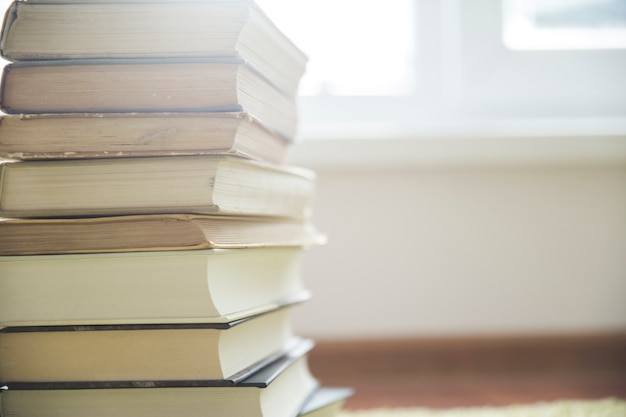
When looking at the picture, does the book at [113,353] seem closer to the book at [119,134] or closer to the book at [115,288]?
the book at [115,288]

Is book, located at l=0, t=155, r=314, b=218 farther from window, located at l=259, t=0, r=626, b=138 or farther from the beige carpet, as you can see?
window, located at l=259, t=0, r=626, b=138

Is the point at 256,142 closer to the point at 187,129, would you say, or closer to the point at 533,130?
the point at 187,129

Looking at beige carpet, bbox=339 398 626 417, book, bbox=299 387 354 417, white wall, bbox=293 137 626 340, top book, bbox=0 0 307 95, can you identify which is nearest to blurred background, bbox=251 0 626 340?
white wall, bbox=293 137 626 340

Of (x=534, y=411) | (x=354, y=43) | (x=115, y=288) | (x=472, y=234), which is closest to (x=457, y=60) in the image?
(x=354, y=43)

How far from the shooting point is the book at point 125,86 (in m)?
0.58

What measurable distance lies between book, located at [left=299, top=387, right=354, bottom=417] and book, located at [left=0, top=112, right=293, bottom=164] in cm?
26

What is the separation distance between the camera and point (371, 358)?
3.71 feet

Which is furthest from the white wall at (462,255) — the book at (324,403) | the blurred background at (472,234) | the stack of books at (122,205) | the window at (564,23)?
the stack of books at (122,205)

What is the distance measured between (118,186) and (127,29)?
0.13 metres

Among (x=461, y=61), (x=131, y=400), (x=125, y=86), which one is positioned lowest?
(x=131, y=400)

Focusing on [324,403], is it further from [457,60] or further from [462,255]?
[457,60]

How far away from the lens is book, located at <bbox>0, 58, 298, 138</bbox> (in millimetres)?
581

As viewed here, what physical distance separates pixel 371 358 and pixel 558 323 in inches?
11.9

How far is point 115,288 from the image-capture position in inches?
22.7
